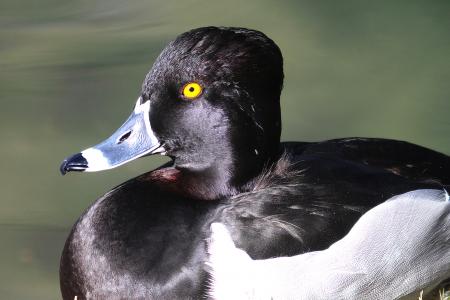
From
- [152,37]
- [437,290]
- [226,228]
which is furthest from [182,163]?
[152,37]

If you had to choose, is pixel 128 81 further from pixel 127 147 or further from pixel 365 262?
pixel 365 262

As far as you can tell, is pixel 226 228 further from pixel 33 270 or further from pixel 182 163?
pixel 33 270

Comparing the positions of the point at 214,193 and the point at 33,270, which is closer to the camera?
the point at 214,193

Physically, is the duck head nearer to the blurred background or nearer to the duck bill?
the duck bill

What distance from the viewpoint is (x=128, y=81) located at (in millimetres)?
7645

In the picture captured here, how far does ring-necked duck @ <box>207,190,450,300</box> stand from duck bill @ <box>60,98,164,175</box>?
0.57m

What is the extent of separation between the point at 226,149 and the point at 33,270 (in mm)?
1932

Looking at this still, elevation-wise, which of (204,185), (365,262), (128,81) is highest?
(204,185)

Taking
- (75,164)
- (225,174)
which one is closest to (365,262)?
(225,174)

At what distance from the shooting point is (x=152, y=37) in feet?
27.6

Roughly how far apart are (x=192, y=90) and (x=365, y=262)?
3.76 ft

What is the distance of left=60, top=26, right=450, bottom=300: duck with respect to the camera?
3873 mm

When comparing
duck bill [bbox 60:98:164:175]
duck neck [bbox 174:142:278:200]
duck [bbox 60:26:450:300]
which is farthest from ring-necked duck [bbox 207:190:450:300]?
duck bill [bbox 60:98:164:175]

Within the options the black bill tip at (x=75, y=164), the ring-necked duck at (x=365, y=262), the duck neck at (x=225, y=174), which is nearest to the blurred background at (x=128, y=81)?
the black bill tip at (x=75, y=164)
